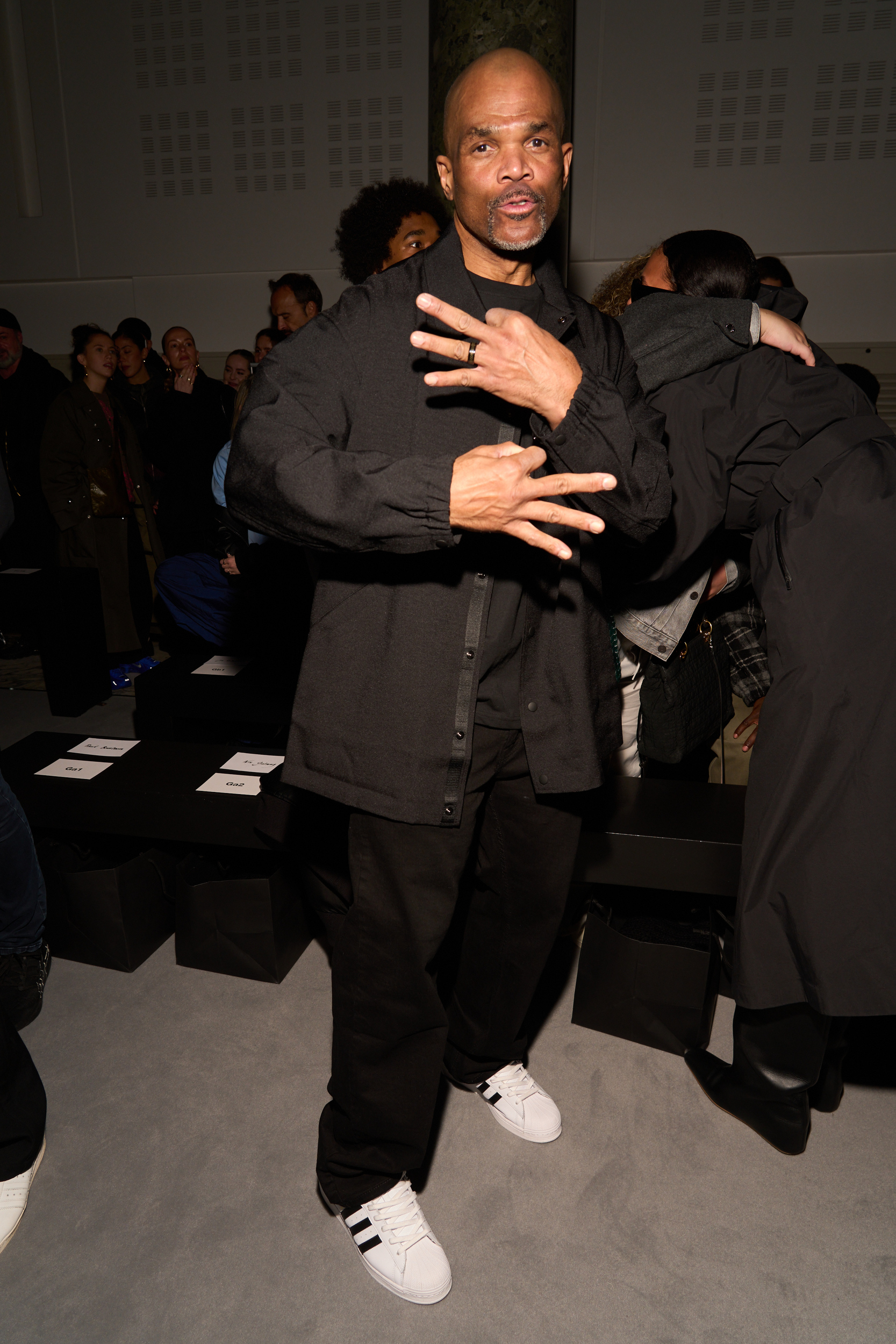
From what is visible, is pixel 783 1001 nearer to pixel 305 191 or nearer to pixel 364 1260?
pixel 364 1260

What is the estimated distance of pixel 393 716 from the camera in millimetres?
1267

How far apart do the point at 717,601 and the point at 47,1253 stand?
1905 millimetres

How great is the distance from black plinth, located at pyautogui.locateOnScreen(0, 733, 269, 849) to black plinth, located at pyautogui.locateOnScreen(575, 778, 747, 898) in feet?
2.58

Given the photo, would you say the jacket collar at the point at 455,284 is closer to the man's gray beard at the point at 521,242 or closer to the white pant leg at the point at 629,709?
the man's gray beard at the point at 521,242

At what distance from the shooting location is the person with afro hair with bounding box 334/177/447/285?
2473 mm

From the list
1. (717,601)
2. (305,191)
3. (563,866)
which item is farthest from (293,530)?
(305,191)

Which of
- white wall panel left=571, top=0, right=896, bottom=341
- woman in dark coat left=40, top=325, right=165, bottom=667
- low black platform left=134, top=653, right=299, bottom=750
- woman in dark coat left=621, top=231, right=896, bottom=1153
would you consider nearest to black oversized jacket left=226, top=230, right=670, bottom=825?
woman in dark coat left=621, top=231, right=896, bottom=1153

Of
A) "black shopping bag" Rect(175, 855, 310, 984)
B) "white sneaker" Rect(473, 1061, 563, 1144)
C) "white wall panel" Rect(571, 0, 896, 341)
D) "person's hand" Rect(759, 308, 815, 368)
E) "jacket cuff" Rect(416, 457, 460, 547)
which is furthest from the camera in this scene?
"white wall panel" Rect(571, 0, 896, 341)

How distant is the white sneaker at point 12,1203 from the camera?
1.49 metres

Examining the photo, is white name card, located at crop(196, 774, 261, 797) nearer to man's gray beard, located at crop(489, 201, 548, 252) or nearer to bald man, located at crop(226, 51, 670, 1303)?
bald man, located at crop(226, 51, 670, 1303)

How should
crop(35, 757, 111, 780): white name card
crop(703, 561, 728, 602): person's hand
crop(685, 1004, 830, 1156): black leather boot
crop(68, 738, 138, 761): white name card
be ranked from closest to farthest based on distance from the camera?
crop(685, 1004, 830, 1156): black leather boot
crop(703, 561, 728, 602): person's hand
crop(35, 757, 111, 780): white name card
crop(68, 738, 138, 761): white name card

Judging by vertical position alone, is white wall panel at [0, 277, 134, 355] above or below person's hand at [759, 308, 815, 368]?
above

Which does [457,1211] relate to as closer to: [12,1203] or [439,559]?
[12,1203]

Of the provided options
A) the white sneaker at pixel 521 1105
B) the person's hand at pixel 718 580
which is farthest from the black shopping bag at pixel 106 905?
the person's hand at pixel 718 580
